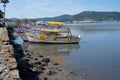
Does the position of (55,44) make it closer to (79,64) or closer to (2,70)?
(79,64)

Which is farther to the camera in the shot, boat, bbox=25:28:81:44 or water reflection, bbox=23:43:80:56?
boat, bbox=25:28:81:44

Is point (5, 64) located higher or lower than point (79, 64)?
higher

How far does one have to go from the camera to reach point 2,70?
10539 millimetres

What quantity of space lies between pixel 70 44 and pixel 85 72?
72.5 ft

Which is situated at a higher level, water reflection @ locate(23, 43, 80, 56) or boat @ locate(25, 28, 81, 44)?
boat @ locate(25, 28, 81, 44)

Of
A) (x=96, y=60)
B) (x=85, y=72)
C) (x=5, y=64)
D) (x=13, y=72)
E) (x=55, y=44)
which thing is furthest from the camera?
(x=55, y=44)

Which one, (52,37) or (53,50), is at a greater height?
(52,37)

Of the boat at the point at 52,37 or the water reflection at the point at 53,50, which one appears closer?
the water reflection at the point at 53,50

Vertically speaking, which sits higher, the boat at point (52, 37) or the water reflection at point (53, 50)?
the boat at point (52, 37)

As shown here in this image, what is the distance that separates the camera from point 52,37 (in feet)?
134

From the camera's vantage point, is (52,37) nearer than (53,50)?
No

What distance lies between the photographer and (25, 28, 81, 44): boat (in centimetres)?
4075

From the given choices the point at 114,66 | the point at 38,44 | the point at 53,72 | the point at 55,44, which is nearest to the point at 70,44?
the point at 55,44

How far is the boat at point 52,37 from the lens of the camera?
4075 cm
